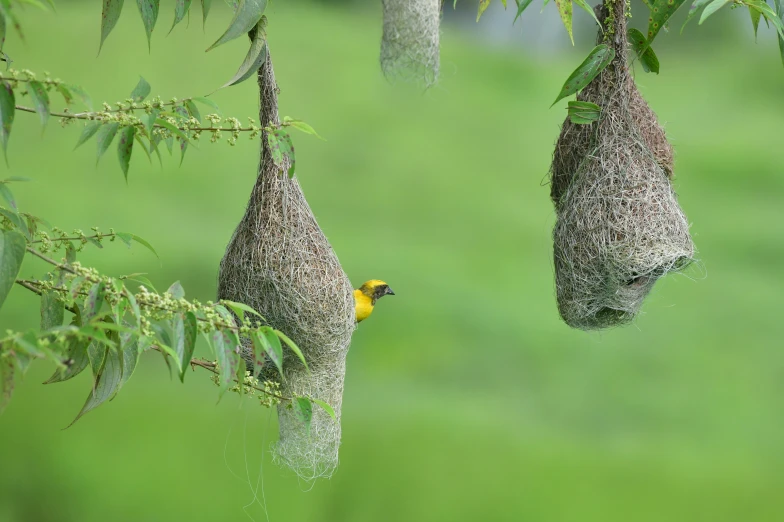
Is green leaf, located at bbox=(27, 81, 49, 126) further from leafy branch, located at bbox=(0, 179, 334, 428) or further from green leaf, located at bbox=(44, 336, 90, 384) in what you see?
green leaf, located at bbox=(44, 336, 90, 384)

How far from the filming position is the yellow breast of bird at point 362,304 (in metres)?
2.29

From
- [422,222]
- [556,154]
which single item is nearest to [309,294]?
[556,154]

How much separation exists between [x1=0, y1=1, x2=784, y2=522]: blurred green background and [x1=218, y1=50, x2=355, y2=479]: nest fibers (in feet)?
5.97

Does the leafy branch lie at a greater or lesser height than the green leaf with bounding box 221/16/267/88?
lesser

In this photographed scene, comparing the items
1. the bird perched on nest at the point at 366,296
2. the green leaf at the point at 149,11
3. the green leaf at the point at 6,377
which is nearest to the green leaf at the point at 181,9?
the green leaf at the point at 149,11

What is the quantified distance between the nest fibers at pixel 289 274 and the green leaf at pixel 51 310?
1.74 ft

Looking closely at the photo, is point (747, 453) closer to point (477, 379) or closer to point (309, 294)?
point (477, 379)

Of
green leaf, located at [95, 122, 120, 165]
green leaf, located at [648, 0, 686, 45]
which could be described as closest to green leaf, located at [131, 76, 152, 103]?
green leaf, located at [95, 122, 120, 165]

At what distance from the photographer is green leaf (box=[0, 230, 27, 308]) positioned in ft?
3.99

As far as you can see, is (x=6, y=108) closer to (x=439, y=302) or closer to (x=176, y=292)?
(x=176, y=292)

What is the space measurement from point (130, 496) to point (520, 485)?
6.69ft

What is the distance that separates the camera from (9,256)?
1.22 meters

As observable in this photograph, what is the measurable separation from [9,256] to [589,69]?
4.32ft

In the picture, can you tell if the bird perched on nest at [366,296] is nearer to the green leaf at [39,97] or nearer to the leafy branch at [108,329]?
the leafy branch at [108,329]
